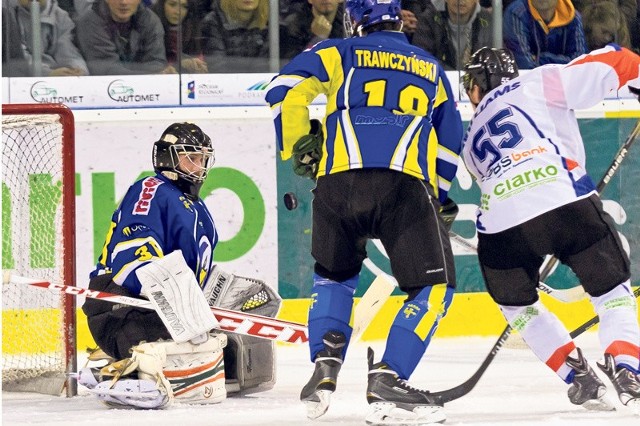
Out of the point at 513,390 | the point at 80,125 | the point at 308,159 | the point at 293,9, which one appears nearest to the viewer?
the point at 308,159

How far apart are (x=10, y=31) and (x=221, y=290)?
189 centimetres

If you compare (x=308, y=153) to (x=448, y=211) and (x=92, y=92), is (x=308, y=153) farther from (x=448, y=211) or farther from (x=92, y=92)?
(x=92, y=92)

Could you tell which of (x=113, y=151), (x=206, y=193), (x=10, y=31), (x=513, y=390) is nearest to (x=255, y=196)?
(x=206, y=193)

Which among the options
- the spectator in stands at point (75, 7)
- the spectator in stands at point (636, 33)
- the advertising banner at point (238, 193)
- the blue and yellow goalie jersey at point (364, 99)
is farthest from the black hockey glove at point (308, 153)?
the spectator in stands at point (636, 33)

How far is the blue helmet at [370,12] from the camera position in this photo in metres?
3.68

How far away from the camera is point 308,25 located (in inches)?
236

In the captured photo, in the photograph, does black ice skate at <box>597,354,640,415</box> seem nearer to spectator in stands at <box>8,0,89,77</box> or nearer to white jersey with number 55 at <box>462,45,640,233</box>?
white jersey with number 55 at <box>462,45,640,233</box>

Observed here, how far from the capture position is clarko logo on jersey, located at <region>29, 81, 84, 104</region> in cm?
570

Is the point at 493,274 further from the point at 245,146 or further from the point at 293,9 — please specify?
the point at 293,9

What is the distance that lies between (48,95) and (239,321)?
6.22ft

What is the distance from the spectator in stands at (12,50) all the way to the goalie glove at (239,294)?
1.73 metres

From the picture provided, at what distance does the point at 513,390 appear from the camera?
4.37 metres

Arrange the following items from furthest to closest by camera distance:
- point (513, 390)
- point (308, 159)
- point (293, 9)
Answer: point (293, 9), point (513, 390), point (308, 159)

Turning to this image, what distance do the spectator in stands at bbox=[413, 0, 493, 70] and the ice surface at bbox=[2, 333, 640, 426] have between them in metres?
1.47
